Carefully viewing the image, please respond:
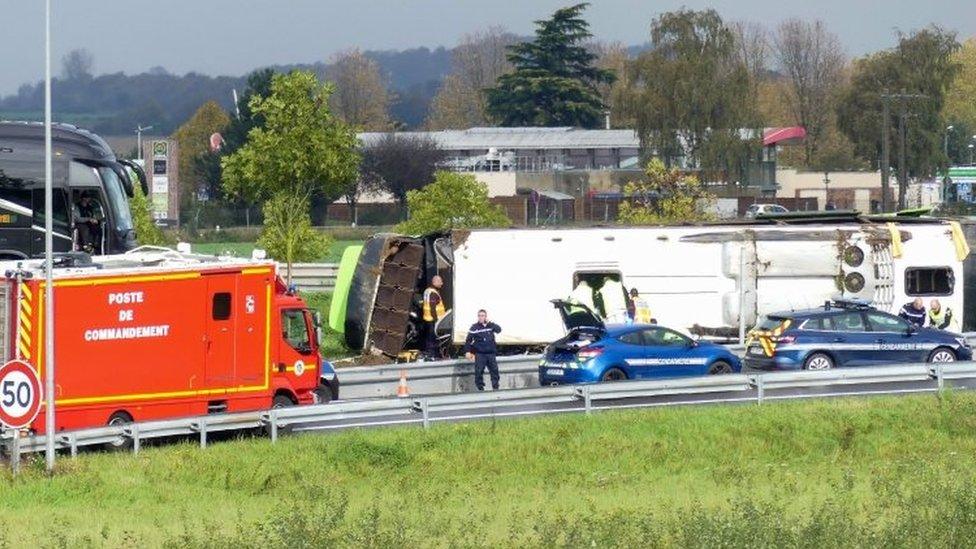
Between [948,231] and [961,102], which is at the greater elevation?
[961,102]

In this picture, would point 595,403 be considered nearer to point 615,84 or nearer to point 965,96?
point 615,84

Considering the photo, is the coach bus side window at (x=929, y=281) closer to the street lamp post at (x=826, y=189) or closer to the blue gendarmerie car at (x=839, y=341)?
the blue gendarmerie car at (x=839, y=341)

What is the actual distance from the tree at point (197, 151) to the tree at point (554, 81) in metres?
20.3

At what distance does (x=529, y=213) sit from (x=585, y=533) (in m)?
76.9

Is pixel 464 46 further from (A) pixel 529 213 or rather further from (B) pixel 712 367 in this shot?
(B) pixel 712 367

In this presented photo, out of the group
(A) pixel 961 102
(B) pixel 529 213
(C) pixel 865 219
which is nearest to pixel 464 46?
(A) pixel 961 102

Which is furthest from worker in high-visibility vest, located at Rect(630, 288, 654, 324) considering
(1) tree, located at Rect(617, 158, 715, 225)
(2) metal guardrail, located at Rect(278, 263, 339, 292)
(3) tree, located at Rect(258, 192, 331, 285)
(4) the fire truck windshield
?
(1) tree, located at Rect(617, 158, 715, 225)

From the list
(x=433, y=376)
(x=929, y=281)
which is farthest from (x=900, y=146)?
(x=433, y=376)

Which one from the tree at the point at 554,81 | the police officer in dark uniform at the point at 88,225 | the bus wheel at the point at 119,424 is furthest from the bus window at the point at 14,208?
the tree at the point at 554,81

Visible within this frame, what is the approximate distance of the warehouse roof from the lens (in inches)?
4242

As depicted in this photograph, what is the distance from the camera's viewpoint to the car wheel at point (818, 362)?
28.8m

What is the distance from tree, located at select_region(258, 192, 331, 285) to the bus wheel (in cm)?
1914

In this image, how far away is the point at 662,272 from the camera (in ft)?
111

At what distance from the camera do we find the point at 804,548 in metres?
14.5
